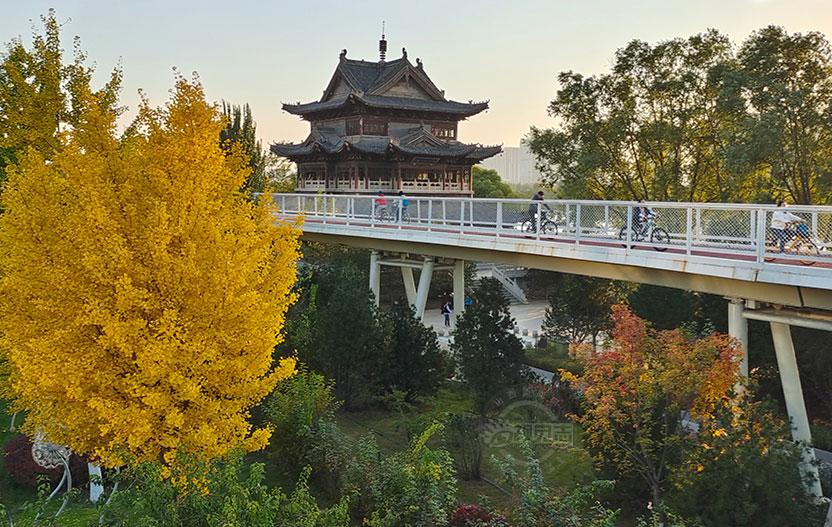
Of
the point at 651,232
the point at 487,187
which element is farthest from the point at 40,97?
the point at 487,187

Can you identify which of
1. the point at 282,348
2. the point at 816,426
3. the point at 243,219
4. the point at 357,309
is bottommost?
the point at 816,426

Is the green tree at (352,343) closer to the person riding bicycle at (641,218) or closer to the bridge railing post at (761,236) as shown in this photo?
the person riding bicycle at (641,218)

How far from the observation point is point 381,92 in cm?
4447

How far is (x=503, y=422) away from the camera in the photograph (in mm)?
16547

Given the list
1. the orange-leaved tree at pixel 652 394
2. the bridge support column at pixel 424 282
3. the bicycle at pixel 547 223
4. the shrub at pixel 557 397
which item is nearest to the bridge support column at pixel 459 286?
the bridge support column at pixel 424 282

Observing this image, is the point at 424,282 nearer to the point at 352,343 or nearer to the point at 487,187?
the point at 352,343

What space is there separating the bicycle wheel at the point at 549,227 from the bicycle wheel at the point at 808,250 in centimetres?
604

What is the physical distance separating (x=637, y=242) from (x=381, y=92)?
31.5 m

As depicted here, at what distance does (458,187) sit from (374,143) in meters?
6.68

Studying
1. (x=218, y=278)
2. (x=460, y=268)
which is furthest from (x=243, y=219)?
(x=460, y=268)

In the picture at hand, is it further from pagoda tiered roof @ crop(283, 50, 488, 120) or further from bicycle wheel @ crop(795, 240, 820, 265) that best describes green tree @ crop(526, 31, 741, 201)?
bicycle wheel @ crop(795, 240, 820, 265)

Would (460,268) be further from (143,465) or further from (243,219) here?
(143,465)

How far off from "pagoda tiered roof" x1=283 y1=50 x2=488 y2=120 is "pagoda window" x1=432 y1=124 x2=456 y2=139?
2.79 feet

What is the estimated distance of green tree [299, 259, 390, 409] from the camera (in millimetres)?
19109
